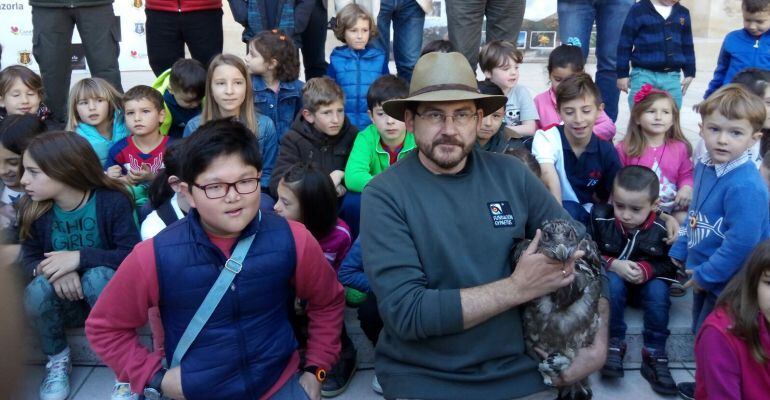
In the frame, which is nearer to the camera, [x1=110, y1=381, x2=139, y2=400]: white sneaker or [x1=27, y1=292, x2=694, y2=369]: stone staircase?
[x1=110, y1=381, x2=139, y2=400]: white sneaker

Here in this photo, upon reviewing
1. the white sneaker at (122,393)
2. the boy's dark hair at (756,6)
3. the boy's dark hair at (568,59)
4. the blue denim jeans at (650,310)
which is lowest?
the white sneaker at (122,393)

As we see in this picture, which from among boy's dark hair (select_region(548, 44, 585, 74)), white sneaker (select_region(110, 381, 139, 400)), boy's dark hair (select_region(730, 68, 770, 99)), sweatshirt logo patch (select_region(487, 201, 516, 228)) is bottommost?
white sneaker (select_region(110, 381, 139, 400))

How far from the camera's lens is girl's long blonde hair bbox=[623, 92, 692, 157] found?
4555mm

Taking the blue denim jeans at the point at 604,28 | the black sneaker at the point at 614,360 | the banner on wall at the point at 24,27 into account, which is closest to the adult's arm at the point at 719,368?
the black sneaker at the point at 614,360

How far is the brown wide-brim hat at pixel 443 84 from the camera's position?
2480 mm

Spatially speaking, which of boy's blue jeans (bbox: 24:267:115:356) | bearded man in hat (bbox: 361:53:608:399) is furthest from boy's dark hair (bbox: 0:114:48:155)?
bearded man in hat (bbox: 361:53:608:399)

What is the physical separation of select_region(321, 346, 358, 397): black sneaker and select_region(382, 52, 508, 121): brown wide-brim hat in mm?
1515

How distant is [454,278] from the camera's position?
2416 mm

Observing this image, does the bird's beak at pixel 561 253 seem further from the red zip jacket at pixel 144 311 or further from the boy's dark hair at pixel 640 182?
the boy's dark hair at pixel 640 182

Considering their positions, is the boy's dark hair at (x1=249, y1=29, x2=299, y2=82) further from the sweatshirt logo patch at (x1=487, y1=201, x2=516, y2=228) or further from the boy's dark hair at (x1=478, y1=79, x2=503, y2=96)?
the sweatshirt logo patch at (x1=487, y1=201, x2=516, y2=228)

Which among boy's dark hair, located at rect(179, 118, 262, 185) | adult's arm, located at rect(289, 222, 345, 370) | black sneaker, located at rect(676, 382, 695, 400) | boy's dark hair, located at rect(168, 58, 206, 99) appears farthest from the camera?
boy's dark hair, located at rect(168, 58, 206, 99)

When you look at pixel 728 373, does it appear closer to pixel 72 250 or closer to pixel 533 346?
pixel 533 346

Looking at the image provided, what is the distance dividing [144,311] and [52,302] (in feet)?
4.46

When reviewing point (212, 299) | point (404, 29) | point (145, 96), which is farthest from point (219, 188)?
point (404, 29)
